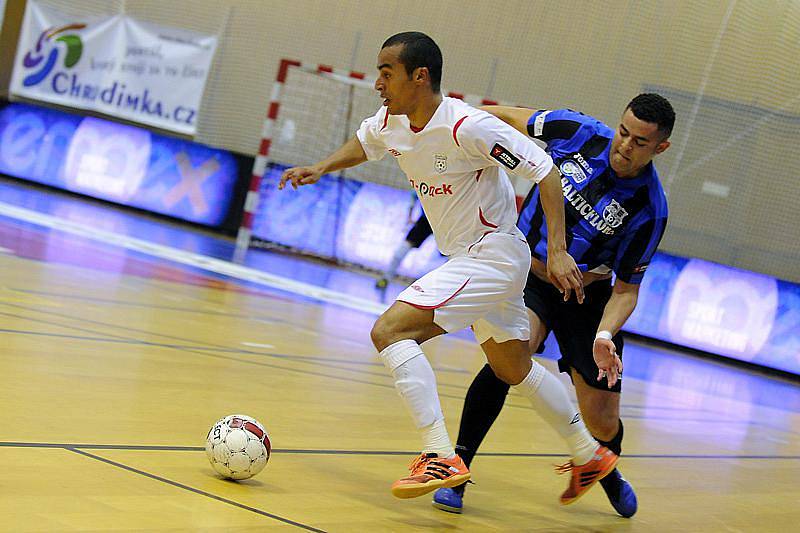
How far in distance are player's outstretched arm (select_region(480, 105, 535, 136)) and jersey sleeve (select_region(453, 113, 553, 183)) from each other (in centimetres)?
58

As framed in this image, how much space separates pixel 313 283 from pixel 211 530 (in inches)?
321

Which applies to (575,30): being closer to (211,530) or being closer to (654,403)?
(654,403)

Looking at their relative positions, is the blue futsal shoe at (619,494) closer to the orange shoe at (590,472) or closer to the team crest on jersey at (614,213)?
the orange shoe at (590,472)

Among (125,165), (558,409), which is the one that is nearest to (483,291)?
(558,409)

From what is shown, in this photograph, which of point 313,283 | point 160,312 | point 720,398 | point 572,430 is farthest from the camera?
point 313,283

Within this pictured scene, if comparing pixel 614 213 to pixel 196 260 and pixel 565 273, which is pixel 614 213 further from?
pixel 196 260

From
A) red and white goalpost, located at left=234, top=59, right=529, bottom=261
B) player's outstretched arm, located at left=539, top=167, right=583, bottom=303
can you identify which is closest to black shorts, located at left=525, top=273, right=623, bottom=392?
player's outstretched arm, located at left=539, top=167, right=583, bottom=303

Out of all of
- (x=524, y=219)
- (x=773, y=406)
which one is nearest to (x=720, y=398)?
(x=773, y=406)

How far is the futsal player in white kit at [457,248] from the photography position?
328 centimetres

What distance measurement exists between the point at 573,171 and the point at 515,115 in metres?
0.31

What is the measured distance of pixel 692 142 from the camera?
13.4 metres

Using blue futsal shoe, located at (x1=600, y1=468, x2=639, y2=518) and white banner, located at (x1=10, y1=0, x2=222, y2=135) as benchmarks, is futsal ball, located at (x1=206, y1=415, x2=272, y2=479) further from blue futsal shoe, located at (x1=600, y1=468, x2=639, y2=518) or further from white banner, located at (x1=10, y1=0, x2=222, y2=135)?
white banner, located at (x1=10, y1=0, x2=222, y2=135)

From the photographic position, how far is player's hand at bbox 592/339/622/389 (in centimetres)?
362

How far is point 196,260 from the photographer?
10281 millimetres
